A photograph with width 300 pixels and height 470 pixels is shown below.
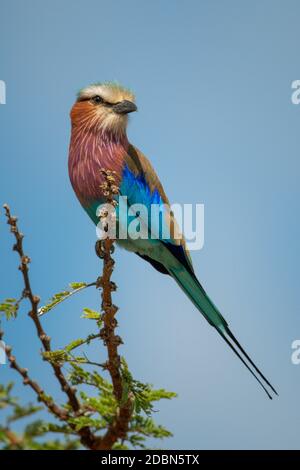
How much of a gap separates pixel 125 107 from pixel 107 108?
0.21 m

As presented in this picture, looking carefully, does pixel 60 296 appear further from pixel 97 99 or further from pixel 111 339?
pixel 97 99

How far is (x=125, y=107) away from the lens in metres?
6.27

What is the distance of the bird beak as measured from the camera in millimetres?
6239

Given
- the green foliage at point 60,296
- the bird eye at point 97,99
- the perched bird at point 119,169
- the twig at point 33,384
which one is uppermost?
the bird eye at point 97,99

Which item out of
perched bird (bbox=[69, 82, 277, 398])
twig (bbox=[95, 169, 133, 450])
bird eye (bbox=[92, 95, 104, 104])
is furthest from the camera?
bird eye (bbox=[92, 95, 104, 104])

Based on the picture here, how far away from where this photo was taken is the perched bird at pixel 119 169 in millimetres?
5891

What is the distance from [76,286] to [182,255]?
2049mm

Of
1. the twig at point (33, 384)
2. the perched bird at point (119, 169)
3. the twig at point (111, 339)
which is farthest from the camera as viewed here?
the perched bird at point (119, 169)

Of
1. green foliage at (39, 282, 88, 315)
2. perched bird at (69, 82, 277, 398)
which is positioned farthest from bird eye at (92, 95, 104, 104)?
green foliage at (39, 282, 88, 315)

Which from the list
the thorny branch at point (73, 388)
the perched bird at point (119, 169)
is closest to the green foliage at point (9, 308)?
the thorny branch at point (73, 388)

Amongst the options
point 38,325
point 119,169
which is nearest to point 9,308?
point 38,325

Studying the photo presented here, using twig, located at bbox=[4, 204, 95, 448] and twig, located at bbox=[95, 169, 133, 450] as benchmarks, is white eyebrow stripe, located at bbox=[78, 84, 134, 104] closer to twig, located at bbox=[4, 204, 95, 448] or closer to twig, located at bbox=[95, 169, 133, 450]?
twig, located at bbox=[95, 169, 133, 450]

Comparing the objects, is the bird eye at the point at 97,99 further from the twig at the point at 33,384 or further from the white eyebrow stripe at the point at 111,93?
the twig at the point at 33,384
